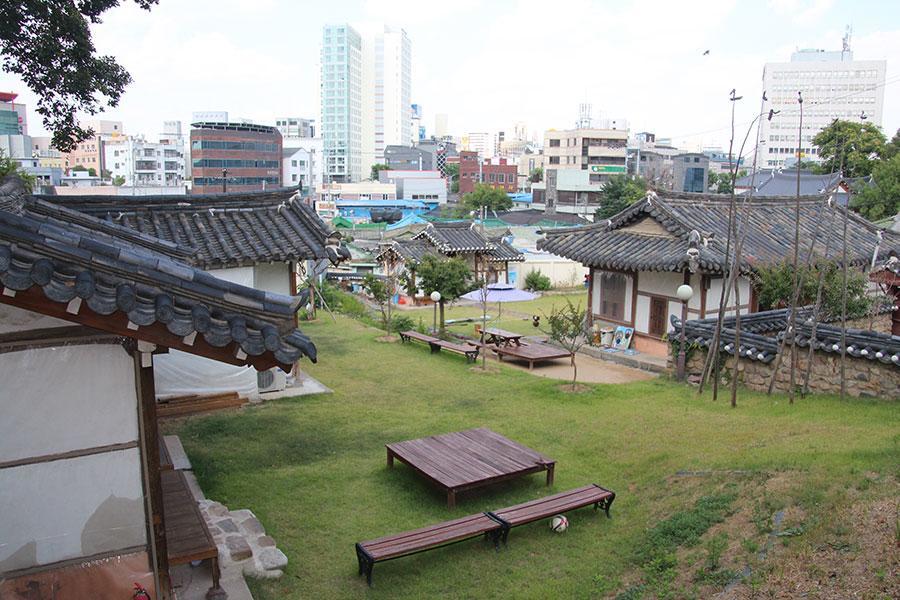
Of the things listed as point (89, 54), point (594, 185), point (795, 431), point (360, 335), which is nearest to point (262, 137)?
point (594, 185)

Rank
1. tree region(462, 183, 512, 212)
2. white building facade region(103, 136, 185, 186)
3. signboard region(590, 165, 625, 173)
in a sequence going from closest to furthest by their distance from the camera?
tree region(462, 183, 512, 212) < signboard region(590, 165, 625, 173) < white building facade region(103, 136, 185, 186)

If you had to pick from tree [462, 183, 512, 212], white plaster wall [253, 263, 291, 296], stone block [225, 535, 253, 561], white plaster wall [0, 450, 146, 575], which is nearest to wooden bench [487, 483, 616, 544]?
stone block [225, 535, 253, 561]

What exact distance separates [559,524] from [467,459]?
1928 mm

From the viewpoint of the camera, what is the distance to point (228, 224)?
1402 cm

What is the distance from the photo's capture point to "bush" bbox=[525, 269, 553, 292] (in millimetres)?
38531

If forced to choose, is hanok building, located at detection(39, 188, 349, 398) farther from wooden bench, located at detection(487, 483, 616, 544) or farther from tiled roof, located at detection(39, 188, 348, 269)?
wooden bench, located at detection(487, 483, 616, 544)

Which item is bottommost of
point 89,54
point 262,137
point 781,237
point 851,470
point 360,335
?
point 360,335

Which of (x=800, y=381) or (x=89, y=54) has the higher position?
(x=89, y=54)

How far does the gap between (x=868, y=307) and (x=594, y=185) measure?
67.3 metres

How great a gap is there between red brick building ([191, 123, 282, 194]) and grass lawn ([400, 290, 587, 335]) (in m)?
49.6

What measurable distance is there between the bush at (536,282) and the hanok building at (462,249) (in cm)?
112

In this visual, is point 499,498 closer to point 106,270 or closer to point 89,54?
point 106,270

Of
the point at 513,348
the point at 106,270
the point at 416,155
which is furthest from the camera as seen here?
the point at 416,155

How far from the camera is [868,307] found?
17172 mm
